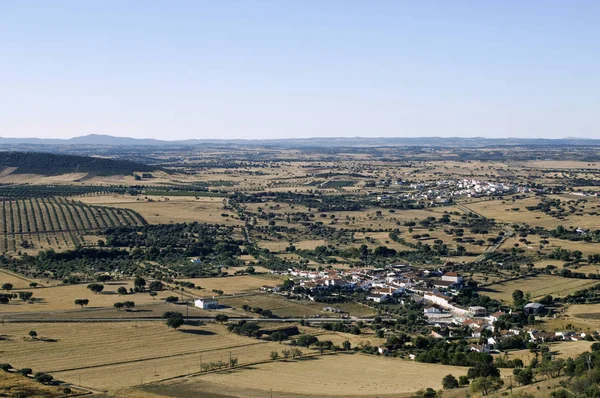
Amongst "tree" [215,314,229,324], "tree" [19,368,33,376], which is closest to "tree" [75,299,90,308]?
"tree" [215,314,229,324]

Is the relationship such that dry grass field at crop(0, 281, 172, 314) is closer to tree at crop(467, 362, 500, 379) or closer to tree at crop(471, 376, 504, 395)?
tree at crop(467, 362, 500, 379)

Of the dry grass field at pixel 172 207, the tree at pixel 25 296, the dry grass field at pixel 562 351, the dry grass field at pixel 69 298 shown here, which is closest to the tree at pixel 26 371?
the dry grass field at pixel 69 298

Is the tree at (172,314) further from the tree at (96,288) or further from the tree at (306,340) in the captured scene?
the tree at (96,288)

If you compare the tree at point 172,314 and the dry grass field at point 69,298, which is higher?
the tree at point 172,314

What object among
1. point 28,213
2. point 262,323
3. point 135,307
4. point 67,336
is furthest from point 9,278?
point 28,213

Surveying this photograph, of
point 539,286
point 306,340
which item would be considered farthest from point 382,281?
point 306,340

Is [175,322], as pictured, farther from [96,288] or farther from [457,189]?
[457,189]
